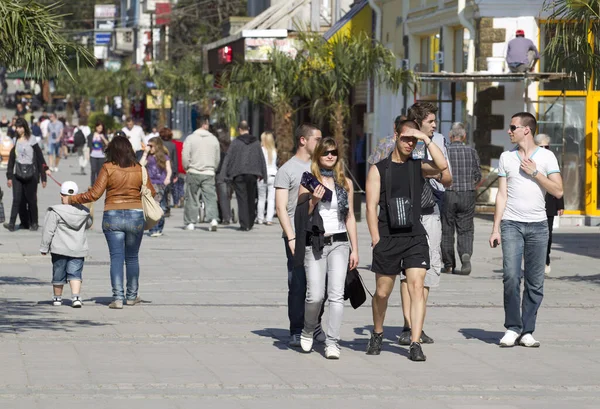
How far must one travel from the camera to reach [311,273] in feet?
33.4

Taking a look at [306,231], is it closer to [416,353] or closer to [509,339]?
[416,353]

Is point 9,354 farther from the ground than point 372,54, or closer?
closer

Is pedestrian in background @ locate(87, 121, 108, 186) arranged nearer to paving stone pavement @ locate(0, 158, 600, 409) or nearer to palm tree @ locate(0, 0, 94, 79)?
paving stone pavement @ locate(0, 158, 600, 409)

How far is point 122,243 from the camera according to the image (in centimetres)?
1290

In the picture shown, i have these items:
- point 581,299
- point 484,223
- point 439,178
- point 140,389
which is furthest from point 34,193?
point 140,389

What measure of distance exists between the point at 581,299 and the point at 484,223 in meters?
9.91

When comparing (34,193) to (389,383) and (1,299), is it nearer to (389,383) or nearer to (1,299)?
(1,299)

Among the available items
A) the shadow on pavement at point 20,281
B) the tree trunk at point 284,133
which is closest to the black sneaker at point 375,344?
the shadow on pavement at point 20,281

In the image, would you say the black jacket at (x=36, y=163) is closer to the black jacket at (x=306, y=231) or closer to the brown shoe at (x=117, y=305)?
the brown shoe at (x=117, y=305)

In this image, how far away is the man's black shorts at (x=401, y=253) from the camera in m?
10.0

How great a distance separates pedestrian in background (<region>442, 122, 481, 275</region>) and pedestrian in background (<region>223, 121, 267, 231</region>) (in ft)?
21.1

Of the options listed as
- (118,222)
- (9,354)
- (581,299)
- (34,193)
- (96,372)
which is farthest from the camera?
(34,193)

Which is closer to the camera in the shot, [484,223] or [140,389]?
[140,389]

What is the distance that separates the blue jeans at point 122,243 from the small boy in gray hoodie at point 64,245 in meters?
0.30
